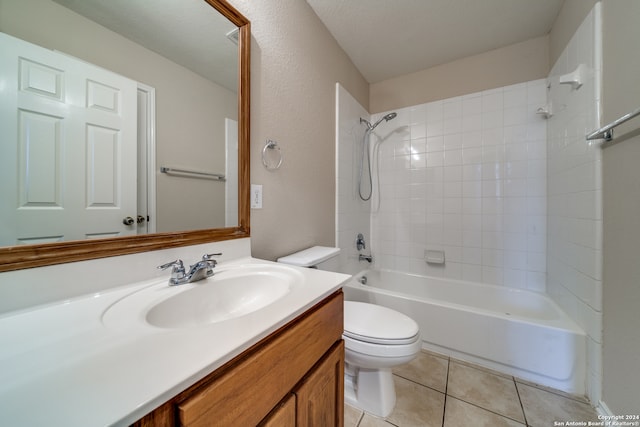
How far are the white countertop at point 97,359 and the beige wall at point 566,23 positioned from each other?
214 cm

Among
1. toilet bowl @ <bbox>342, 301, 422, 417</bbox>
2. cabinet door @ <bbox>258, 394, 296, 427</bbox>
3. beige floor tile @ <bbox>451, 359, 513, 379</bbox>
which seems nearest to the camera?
cabinet door @ <bbox>258, 394, 296, 427</bbox>

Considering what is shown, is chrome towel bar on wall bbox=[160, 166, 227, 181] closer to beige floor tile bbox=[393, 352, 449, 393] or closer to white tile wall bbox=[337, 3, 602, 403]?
white tile wall bbox=[337, 3, 602, 403]

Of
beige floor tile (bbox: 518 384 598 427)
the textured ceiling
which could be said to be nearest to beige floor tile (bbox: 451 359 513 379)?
beige floor tile (bbox: 518 384 598 427)

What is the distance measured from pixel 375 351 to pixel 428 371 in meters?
0.68

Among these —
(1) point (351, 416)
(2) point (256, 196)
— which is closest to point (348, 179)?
(2) point (256, 196)

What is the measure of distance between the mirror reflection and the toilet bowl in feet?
2.57

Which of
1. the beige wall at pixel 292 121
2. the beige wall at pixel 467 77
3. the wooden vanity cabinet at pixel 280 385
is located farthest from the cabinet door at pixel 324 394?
the beige wall at pixel 467 77

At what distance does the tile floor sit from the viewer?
1.07 metres

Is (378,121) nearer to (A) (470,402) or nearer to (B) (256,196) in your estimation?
(B) (256,196)

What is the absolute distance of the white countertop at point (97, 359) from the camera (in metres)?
0.26

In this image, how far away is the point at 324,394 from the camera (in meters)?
0.68

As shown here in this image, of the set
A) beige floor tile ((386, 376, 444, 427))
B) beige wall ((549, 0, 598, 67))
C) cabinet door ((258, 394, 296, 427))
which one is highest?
beige wall ((549, 0, 598, 67))

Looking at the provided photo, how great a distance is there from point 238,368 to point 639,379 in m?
1.50

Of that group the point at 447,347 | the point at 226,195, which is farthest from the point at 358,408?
the point at 226,195
